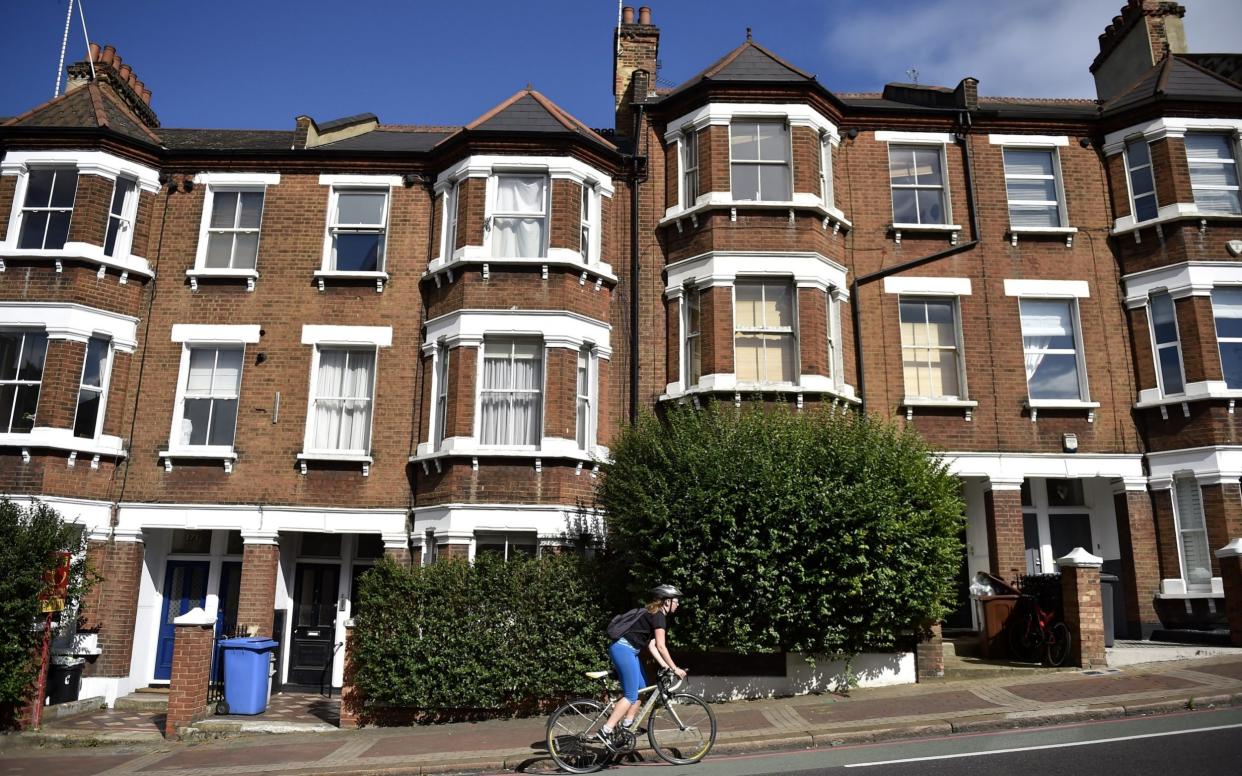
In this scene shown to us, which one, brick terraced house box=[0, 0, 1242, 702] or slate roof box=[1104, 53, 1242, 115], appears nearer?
brick terraced house box=[0, 0, 1242, 702]

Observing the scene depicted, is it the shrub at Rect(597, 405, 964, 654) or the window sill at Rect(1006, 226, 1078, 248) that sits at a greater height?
the window sill at Rect(1006, 226, 1078, 248)

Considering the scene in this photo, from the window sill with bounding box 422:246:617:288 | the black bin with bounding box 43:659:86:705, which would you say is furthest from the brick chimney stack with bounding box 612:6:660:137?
the black bin with bounding box 43:659:86:705

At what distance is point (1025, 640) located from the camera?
1353 cm

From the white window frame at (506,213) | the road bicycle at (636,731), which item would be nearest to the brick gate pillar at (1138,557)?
the road bicycle at (636,731)

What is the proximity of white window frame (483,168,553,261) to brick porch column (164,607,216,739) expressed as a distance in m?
7.79

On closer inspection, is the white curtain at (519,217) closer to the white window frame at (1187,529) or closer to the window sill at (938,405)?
the window sill at (938,405)

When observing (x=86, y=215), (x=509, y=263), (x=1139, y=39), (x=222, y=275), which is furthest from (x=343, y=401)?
(x=1139, y=39)

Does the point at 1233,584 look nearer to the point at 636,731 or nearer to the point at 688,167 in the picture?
the point at 636,731

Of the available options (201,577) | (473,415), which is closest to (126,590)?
(201,577)

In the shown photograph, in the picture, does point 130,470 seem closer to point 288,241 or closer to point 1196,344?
point 288,241

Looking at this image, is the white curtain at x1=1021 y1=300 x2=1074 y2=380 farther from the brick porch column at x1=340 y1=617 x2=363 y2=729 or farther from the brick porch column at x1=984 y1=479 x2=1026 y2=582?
the brick porch column at x1=340 y1=617 x2=363 y2=729

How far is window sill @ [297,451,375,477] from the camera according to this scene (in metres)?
15.8

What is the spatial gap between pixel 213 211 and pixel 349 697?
33.8 ft

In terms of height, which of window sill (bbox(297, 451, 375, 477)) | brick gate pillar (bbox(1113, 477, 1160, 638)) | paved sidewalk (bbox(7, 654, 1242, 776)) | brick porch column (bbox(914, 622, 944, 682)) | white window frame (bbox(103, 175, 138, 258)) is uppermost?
white window frame (bbox(103, 175, 138, 258))
